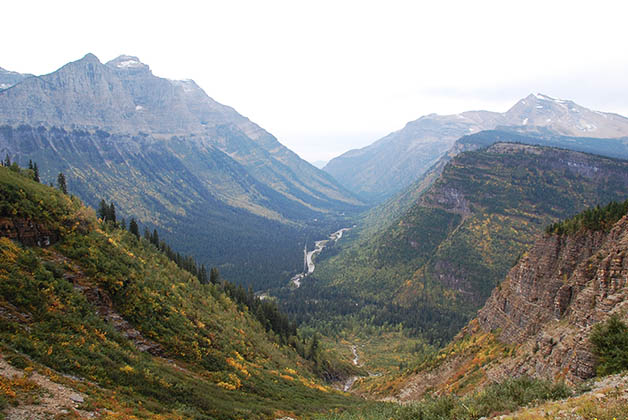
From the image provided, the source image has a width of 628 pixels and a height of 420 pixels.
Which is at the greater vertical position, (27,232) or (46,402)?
(27,232)

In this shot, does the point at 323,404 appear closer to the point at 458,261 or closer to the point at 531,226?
the point at 458,261

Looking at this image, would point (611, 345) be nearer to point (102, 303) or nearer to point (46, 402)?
point (46, 402)

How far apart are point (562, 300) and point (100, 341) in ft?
140

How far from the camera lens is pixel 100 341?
73.7ft

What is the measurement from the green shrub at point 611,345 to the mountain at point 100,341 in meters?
22.5

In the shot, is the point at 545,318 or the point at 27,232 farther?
the point at 545,318

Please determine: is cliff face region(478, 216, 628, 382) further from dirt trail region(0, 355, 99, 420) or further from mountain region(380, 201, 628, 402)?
dirt trail region(0, 355, 99, 420)

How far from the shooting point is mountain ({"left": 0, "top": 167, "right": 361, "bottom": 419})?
54.0 feet

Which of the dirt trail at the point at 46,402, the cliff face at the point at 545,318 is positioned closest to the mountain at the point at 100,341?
the dirt trail at the point at 46,402

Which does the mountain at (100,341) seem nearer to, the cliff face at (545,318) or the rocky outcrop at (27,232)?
the rocky outcrop at (27,232)

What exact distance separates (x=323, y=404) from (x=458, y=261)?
4956 inches

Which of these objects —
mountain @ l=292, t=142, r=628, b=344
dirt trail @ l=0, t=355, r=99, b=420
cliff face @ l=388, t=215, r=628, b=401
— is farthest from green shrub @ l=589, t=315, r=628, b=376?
mountain @ l=292, t=142, r=628, b=344

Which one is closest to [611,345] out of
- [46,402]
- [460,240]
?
[46,402]

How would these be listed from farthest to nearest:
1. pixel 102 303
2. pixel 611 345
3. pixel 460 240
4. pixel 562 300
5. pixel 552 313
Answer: pixel 460 240, pixel 552 313, pixel 562 300, pixel 102 303, pixel 611 345
